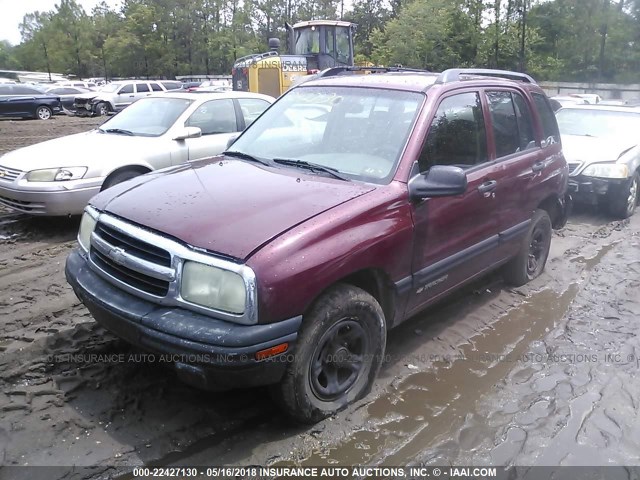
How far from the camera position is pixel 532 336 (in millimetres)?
4355

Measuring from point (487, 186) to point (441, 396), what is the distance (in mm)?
1592

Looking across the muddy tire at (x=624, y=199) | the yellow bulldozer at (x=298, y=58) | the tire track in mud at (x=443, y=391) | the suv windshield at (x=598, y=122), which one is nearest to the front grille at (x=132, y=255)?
the tire track in mud at (x=443, y=391)

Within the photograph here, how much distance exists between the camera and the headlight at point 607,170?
304 inches

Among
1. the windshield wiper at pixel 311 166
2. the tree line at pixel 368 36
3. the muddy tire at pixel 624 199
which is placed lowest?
the muddy tire at pixel 624 199

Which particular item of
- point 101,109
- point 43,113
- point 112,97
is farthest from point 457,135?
point 112,97

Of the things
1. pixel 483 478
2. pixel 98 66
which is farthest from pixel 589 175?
pixel 98 66

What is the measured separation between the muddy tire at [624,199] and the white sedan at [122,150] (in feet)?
17.1

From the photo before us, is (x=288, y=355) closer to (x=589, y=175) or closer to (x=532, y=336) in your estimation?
(x=532, y=336)

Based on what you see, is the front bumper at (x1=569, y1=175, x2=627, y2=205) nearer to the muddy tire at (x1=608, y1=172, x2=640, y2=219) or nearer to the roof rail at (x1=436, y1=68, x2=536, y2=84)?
the muddy tire at (x1=608, y1=172, x2=640, y2=219)

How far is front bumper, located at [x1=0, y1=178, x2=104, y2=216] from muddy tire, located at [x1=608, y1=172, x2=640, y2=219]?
6.92m

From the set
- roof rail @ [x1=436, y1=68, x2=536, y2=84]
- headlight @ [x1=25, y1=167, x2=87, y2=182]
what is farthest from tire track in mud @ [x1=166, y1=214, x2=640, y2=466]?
headlight @ [x1=25, y1=167, x2=87, y2=182]

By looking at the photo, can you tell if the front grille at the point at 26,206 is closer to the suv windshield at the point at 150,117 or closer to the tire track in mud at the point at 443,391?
the suv windshield at the point at 150,117

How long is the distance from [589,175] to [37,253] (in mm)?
7158

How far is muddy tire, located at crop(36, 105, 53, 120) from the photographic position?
74.0ft
